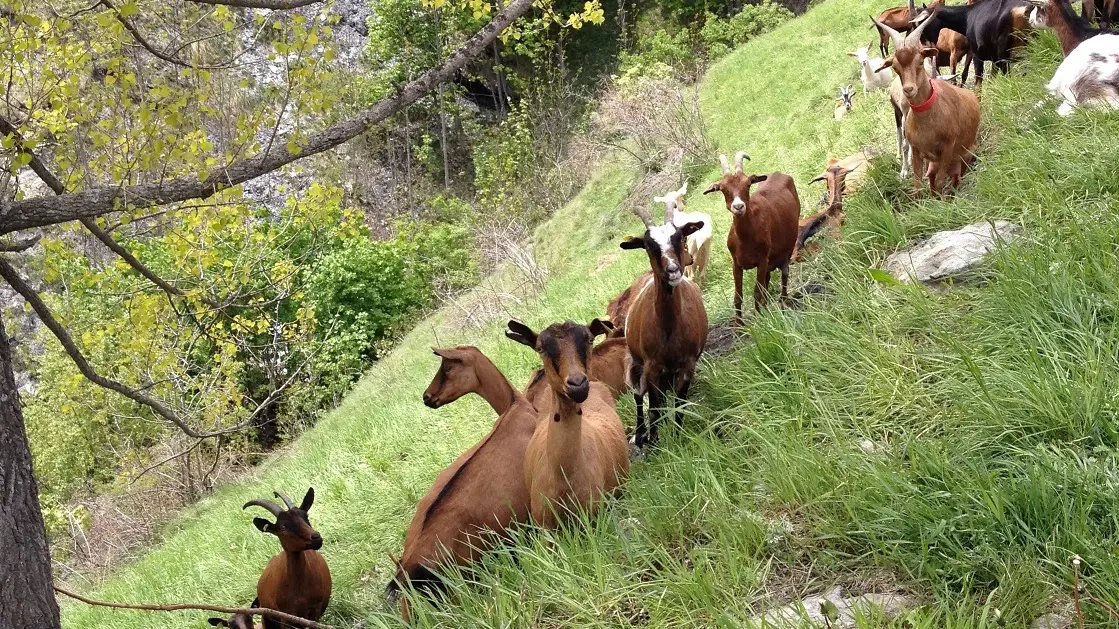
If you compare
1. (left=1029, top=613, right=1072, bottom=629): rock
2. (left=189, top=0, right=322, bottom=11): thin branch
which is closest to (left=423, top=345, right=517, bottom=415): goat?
(left=189, top=0, right=322, bottom=11): thin branch

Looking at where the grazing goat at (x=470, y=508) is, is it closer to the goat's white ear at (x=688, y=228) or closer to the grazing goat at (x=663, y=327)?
the grazing goat at (x=663, y=327)

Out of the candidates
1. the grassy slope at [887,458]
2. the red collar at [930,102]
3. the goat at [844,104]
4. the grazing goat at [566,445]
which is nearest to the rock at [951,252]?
the grassy slope at [887,458]

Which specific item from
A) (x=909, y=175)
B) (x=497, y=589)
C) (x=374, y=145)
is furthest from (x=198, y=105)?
(x=374, y=145)

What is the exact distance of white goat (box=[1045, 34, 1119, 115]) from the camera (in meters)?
5.61

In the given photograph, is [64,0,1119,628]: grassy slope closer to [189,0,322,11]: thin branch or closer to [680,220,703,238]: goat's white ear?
[680,220,703,238]: goat's white ear

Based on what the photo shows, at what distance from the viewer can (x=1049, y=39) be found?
702 centimetres

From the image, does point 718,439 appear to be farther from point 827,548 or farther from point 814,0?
point 814,0

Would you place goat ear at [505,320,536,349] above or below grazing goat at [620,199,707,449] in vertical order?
above

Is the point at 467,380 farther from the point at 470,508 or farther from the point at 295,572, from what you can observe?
the point at 295,572

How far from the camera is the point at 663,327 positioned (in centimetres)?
444

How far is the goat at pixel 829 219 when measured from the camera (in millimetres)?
6246

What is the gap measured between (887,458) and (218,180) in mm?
3373

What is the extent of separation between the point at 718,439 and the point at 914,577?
1.40 meters

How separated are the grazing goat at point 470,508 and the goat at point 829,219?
2.67 meters
